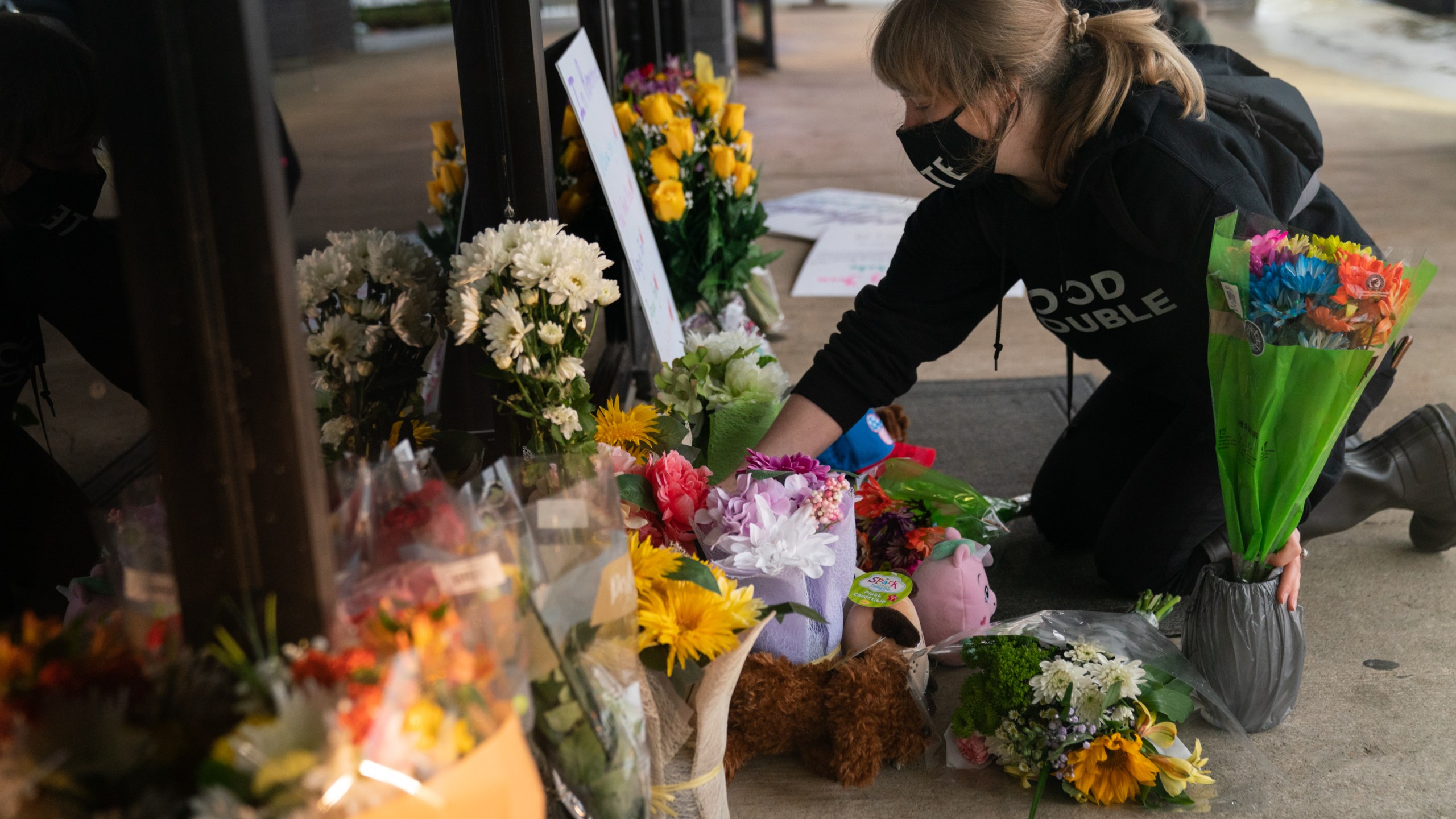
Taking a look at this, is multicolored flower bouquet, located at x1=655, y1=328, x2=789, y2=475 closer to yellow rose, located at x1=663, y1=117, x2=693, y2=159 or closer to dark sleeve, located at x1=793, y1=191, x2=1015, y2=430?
dark sleeve, located at x1=793, y1=191, x2=1015, y2=430

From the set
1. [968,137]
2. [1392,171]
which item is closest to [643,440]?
[968,137]

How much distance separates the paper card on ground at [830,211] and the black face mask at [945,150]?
3.05 m

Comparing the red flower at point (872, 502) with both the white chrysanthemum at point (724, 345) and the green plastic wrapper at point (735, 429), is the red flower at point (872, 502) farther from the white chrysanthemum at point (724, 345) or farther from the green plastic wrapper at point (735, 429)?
the white chrysanthemum at point (724, 345)

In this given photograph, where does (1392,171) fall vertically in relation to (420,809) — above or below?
below

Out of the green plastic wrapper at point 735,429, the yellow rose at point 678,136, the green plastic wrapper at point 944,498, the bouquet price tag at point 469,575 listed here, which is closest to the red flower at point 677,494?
the green plastic wrapper at point 735,429

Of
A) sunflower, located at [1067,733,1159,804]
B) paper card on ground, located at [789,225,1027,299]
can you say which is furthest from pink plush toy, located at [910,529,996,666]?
paper card on ground, located at [789,225,1027,299]

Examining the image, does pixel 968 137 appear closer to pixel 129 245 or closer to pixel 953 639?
pixel 953 639

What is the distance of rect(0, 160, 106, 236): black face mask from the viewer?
1.31 m

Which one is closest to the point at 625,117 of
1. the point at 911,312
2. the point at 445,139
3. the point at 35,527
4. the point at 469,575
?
the point at 445,139

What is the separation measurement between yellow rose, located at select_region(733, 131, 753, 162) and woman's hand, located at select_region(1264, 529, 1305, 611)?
1914 mm

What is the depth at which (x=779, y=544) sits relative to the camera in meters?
1.50

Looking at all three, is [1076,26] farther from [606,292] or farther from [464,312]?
[464,312]

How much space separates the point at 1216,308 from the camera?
5.29 ft

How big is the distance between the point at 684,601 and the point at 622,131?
6.40 feet
